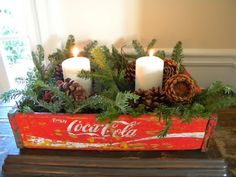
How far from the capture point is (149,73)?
61 cm

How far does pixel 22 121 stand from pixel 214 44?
737 millimetres

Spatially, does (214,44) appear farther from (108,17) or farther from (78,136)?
(78,136)

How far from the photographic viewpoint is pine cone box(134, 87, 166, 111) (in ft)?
1.92

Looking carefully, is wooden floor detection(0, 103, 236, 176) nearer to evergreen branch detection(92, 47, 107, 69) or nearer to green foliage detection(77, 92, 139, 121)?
green foliage detection(77, 92, 139, 121)

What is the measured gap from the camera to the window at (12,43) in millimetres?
1123

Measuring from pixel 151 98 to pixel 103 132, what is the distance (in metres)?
0.14

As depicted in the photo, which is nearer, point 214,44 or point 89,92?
point 89,92

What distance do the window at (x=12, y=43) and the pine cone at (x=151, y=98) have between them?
0.70 meters

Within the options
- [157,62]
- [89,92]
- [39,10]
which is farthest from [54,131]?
[39,10]

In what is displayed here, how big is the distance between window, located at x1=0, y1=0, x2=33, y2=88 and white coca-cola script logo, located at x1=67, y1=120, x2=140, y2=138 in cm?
63

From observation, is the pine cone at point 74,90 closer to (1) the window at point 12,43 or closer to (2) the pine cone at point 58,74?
(2) the pine cone at point 58,74

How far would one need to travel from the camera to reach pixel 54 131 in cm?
59

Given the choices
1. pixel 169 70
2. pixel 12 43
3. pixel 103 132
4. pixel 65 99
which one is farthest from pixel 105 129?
pixel 12 43

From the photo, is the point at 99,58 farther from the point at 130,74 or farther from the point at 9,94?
the point at 9,94
